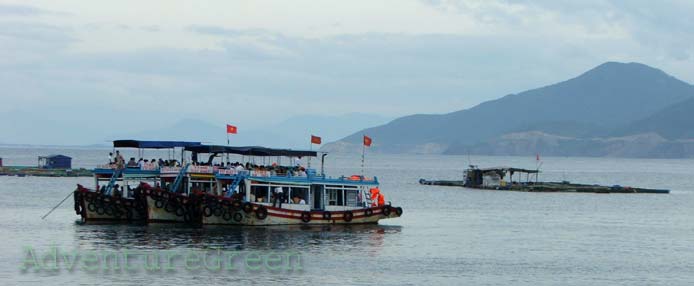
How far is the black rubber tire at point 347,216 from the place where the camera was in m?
63.4

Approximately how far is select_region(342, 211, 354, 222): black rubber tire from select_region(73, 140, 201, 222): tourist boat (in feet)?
33.4

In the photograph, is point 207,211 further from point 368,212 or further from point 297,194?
point 368,212

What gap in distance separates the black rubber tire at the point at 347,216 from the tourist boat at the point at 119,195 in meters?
10.2

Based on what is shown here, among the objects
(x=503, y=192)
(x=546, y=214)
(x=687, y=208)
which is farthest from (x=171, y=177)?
(x=503, y=192)

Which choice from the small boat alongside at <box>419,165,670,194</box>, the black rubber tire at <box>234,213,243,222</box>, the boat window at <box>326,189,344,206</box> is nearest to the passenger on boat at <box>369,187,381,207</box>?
the boat window at <box>326,189,344,206</box>

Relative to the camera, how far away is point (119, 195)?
210ft

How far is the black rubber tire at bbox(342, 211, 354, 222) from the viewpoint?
208 ft

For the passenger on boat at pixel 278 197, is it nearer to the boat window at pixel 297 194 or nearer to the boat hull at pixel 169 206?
the boat window at pixel 297 194

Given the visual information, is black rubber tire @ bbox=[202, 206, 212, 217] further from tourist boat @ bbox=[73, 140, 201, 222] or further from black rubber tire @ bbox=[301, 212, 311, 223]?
black rubber tire @ bbox=[301, 212, 311, 223]

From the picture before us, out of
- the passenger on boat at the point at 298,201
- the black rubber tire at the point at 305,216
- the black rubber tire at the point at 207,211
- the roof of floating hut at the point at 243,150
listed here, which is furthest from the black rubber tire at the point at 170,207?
the black rubber tire at the point at 305,216

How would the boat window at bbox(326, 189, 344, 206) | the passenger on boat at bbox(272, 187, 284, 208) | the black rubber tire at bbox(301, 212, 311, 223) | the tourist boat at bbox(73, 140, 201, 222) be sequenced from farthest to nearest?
the boat window at bbox(326, 189, 344, 206) → the tourist boat at bbox(73, 140, 201, 222) → the black rubber tire at bbox(301, 212, 311, 223) → the passenger on boat at bbox(272, 187, 284, 208)

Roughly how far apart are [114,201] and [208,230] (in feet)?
25.0

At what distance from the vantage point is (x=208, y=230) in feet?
191

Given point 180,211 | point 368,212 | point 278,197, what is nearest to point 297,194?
point 278,197
